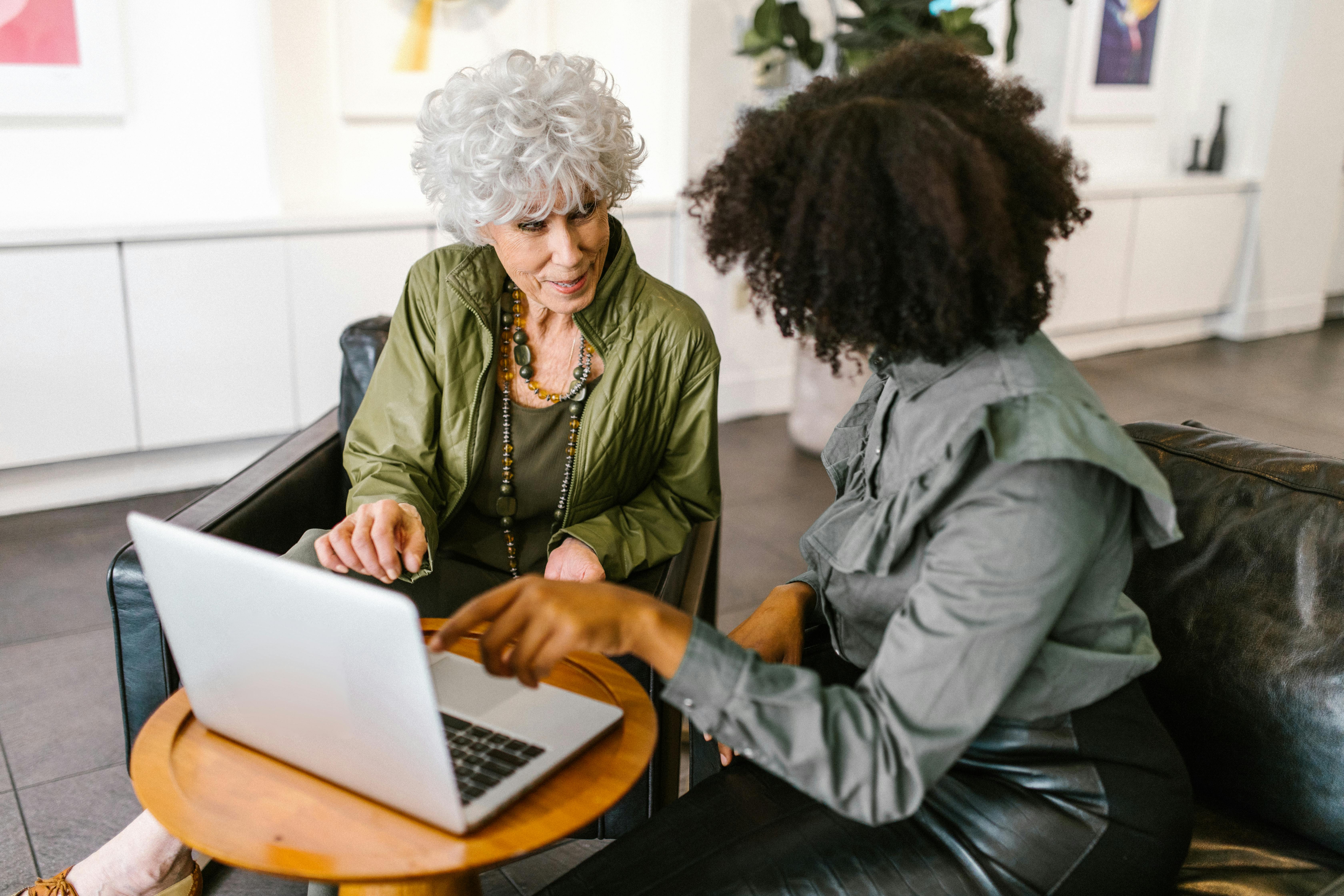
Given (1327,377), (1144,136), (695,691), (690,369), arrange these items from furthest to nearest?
(1144,136) → (1327,377) → (690,369) → (695,691)

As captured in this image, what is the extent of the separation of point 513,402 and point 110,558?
1913 mm

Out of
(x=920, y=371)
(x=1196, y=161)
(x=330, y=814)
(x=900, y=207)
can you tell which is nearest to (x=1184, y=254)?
(x=1196, y=161)

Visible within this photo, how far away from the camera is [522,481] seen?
185cm

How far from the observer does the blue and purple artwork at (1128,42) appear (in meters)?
5.64

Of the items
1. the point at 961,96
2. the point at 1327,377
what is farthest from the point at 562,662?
the point at 1327,377

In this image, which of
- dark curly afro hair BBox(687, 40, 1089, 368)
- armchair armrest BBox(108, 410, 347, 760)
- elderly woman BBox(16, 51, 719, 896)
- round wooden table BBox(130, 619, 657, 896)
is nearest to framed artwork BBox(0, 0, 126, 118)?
armchair armrest BBox(108, 410, 347, 760)

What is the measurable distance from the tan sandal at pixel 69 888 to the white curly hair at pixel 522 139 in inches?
43.9

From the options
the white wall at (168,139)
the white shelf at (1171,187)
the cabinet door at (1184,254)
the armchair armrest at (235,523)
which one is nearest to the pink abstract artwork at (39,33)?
the white wall at (168,139)

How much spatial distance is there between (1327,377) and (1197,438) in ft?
15.4

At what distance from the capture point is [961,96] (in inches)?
41.7

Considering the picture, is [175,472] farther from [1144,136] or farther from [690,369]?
[1144,136]

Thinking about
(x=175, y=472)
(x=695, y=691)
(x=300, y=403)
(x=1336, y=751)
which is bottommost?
(x=175, y=472)

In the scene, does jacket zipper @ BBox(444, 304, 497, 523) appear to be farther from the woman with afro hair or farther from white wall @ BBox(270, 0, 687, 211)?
white wall @ BBox(270, 0, 687, 211)

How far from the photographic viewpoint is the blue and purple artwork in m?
5.64
